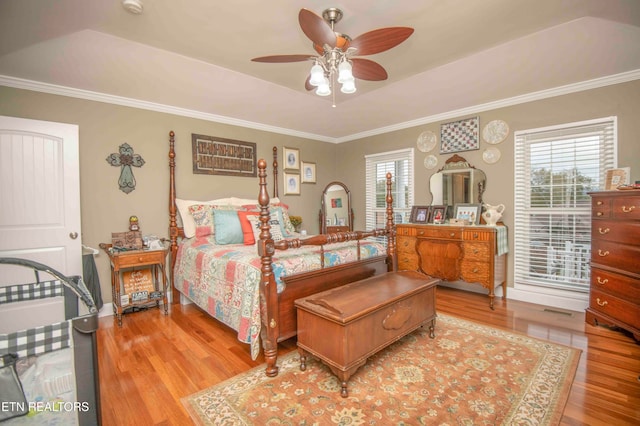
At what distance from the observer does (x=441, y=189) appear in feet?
13.8

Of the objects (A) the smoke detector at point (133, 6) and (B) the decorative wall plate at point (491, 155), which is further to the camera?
(B) the decorative wall plate at point (491, 155)

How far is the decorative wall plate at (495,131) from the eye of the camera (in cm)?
367

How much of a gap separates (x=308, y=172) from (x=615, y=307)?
4.23m

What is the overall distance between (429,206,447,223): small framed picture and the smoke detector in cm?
383

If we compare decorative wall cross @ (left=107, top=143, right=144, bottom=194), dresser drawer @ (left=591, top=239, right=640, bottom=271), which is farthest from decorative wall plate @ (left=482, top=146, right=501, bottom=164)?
decorative wall cross @ (left=107, top=143, right=144, bottom=194)

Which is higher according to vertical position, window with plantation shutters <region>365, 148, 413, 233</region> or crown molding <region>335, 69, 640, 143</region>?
crown molding <region>335, 69, 640, 143</region>

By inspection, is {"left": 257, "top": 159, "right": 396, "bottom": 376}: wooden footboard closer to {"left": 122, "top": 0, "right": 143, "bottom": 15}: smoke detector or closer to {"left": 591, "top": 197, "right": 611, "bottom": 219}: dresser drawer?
{"left": 122, "top": 0, "right": 143, "bottom": 15}: smoke detector

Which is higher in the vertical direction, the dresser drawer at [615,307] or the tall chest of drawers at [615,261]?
the tall chest of drawers at [615,261]

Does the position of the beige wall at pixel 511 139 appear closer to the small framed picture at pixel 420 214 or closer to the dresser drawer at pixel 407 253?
the small framed picture at pixel 420 214

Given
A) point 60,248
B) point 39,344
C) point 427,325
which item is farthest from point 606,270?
point 60,248

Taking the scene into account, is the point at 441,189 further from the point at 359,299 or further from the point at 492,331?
the point at 359,299

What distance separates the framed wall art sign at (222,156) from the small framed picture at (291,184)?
61 cm

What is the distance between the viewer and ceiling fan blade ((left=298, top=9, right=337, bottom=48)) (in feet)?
5.04

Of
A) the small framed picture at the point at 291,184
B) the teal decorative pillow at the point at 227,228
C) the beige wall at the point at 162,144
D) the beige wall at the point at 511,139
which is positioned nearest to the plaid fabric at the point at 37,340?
the teal decorative pillow at the point at 227,228
